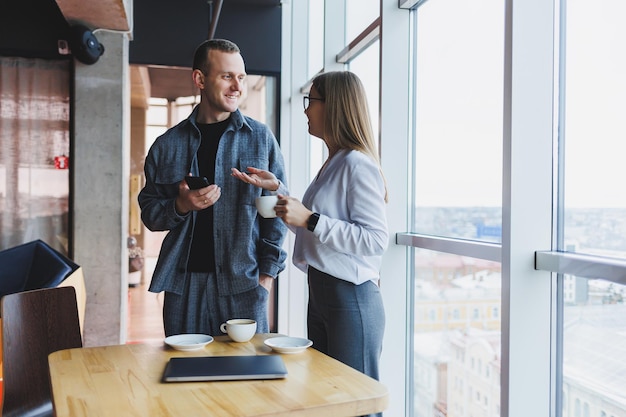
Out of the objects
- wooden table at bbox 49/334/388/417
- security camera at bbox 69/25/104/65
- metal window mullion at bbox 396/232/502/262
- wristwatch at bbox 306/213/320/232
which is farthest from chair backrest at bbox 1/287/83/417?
security camera at bbox 69/25/104/65

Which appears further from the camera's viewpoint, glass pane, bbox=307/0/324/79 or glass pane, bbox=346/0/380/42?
glass pane, bbox=307/0/324/79

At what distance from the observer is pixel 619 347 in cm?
160

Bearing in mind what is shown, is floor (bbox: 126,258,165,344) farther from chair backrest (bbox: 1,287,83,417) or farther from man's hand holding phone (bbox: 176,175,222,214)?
man's hand holding phone (bbox: 176,175,222,214)

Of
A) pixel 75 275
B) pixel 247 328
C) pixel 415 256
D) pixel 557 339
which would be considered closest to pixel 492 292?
pixel 557 339

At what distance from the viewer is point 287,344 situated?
5.49 ft

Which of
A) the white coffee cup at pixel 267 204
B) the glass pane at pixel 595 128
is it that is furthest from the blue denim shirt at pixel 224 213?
the glass pane at pixel 595 128

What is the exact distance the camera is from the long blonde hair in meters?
2.05

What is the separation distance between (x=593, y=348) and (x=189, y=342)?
3.79 feet

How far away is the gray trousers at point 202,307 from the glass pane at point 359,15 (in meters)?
2.04

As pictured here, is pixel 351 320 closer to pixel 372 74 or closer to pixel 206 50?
pixel 206 50

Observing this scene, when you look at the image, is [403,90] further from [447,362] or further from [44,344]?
[44,344]

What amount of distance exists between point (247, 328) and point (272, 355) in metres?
0.20

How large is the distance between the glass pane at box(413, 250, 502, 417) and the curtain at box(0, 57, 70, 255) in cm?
353

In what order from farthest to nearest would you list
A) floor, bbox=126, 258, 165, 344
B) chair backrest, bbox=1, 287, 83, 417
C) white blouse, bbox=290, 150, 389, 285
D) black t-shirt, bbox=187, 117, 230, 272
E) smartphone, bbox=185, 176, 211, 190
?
floor, bbox=126, 258, 165, 344, black t-shirt, bbox=187, 117, 230, 272, chair backrest, bbox=1, 287, 83, 417, smartphone, bbox=185, 176, 211, 190, white blouse, bbox=290, 150, 389, 285
